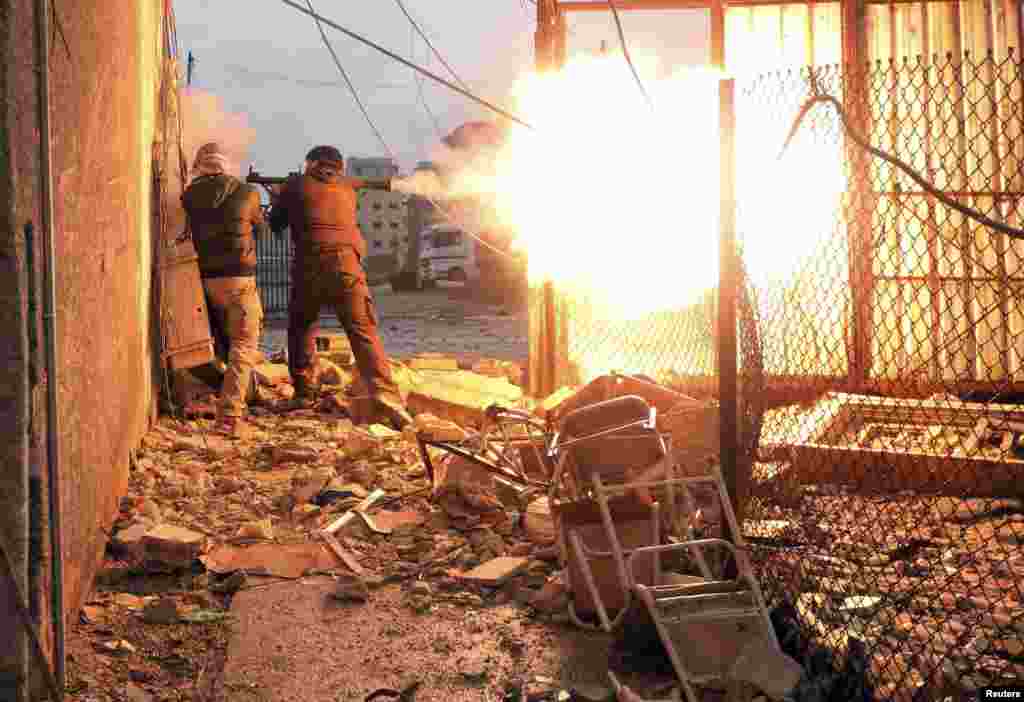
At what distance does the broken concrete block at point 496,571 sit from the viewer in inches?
188

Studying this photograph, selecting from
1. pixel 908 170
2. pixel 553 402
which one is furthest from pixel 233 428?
pixel 908 170

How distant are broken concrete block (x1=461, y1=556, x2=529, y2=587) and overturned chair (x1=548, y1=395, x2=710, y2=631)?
0.52 metres

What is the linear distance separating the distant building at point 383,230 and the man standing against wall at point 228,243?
2218cm

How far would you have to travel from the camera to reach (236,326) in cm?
838

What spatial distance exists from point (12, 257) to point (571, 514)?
89.8 inches

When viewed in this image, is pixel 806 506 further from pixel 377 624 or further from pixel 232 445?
pixel 232 445

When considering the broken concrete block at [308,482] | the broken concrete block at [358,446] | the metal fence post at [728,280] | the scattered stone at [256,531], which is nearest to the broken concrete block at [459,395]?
the broken concrete block at [358,446]

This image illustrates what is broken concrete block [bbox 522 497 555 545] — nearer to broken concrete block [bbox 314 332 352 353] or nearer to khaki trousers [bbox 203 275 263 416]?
khaki trousers [bbox 203 275 263 416]

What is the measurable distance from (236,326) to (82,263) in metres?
4.08

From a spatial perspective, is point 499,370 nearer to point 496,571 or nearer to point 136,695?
point 496,571

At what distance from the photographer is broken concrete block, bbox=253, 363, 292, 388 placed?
377 inches

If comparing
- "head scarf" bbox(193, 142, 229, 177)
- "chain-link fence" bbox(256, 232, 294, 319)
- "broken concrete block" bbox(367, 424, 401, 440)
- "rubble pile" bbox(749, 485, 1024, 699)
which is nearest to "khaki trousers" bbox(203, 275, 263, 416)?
"head scarf" bbox(193, 142, 229, 177)

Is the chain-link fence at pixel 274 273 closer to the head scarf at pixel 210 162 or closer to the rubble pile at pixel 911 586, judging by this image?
the head scarf at pixel 210 162

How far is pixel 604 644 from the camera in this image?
162 inches
